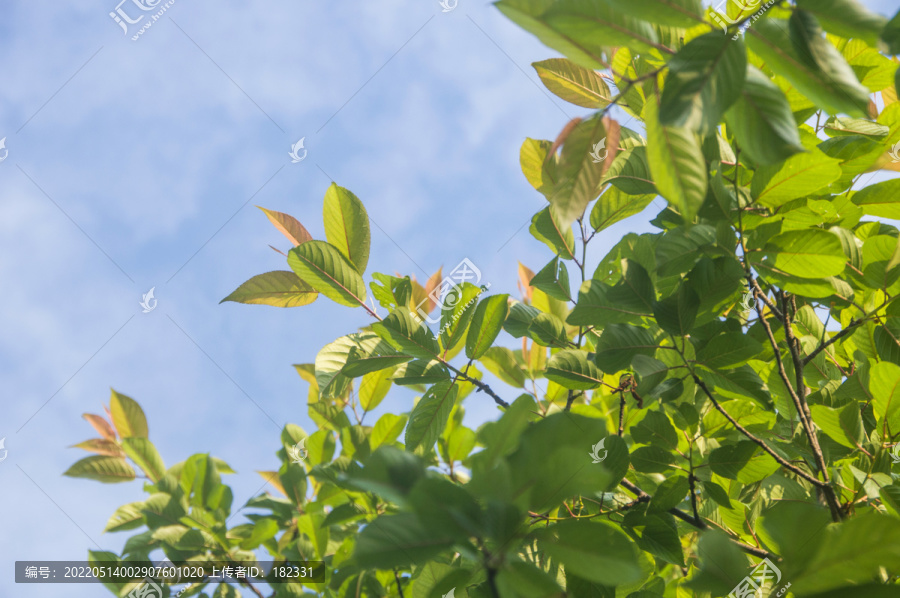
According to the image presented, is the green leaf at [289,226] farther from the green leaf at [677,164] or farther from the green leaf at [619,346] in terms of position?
the green leaf at [677,164]

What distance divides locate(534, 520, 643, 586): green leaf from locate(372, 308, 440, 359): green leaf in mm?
713

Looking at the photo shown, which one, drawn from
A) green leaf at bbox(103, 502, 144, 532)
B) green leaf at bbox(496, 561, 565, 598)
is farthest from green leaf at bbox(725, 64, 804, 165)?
green leaf at bbox(103, 502, 144, 532)

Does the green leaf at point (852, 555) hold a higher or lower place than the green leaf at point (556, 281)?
lower

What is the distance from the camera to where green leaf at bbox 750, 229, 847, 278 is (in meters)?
1.04

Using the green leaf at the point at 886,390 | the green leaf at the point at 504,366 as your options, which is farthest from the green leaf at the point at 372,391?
the green leaf at the point at 886,390

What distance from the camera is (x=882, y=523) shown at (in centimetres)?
59

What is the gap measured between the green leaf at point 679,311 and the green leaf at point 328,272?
74 centimetres

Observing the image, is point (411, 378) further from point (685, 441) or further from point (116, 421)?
point (116, 421)

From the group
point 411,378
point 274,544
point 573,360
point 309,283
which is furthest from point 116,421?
point 573,360

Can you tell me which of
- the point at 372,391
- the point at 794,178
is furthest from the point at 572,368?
the point at 372,391

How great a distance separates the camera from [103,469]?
95.6 inches

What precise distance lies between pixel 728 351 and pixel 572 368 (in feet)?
1.10

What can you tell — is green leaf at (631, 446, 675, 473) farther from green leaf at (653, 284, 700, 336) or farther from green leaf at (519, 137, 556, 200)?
green leaf at (519, 137, 556, 200)

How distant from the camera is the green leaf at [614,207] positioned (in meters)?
1.45
